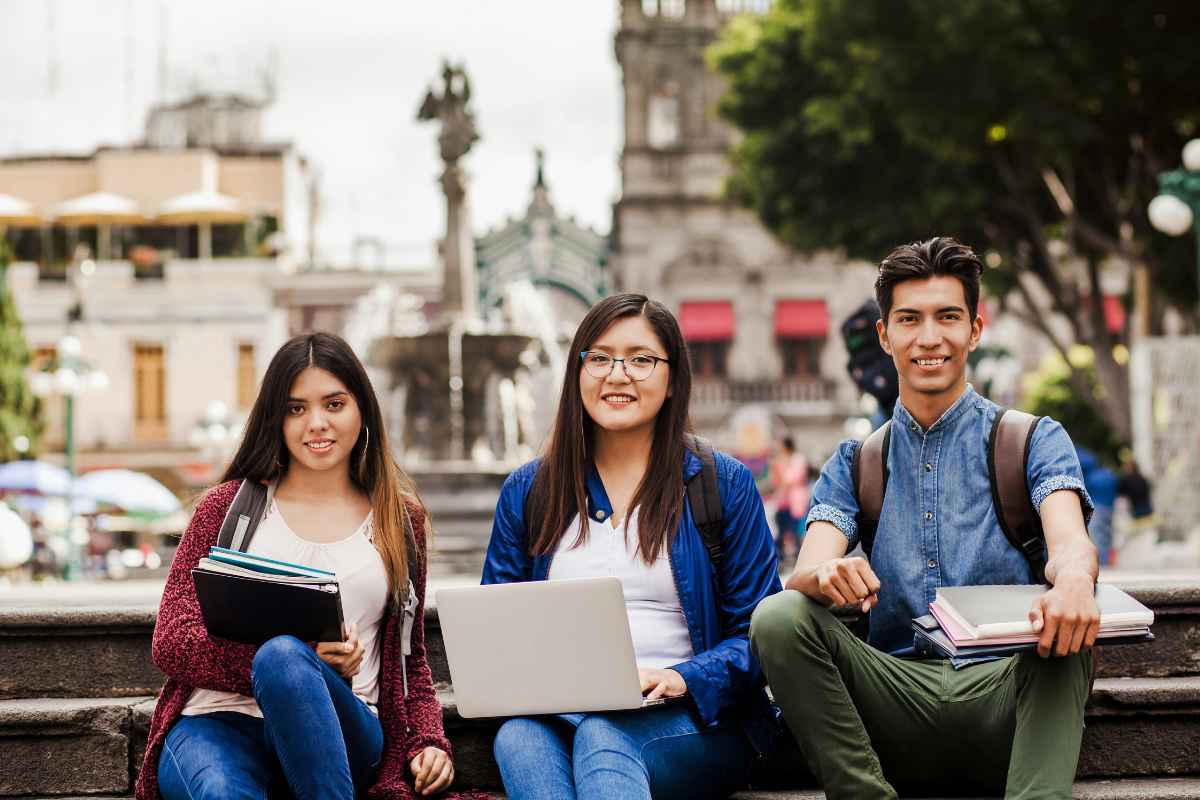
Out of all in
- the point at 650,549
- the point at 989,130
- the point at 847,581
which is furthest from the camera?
the point at 989,130

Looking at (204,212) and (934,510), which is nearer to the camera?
(934,510)

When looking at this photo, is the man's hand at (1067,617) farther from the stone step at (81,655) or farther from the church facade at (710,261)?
the church facade at (710,261)

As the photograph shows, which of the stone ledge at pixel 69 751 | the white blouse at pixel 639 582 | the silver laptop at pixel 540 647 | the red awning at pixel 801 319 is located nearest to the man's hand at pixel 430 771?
the silver laptop at pixel 540 647

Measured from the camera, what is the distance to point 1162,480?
15508 millimetres

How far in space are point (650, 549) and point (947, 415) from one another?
0.86 m

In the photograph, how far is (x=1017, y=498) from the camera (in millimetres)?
3699

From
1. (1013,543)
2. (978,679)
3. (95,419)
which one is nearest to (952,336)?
(1013,543)

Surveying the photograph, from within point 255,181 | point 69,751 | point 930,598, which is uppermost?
point 255,181

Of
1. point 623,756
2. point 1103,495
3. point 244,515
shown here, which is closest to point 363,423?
point 244,515

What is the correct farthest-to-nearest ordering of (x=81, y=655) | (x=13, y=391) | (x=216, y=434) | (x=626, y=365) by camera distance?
(x=13, y=391) → (x=216, y=434) → (x=81, y=655) → (x=626, y=365)

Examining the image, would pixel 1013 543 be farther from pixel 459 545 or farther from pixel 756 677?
pixel 459 545

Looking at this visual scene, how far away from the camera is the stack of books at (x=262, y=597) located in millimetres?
3434

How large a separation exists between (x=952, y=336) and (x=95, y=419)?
39.9 meters

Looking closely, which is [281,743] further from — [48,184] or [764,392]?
[48,184]
